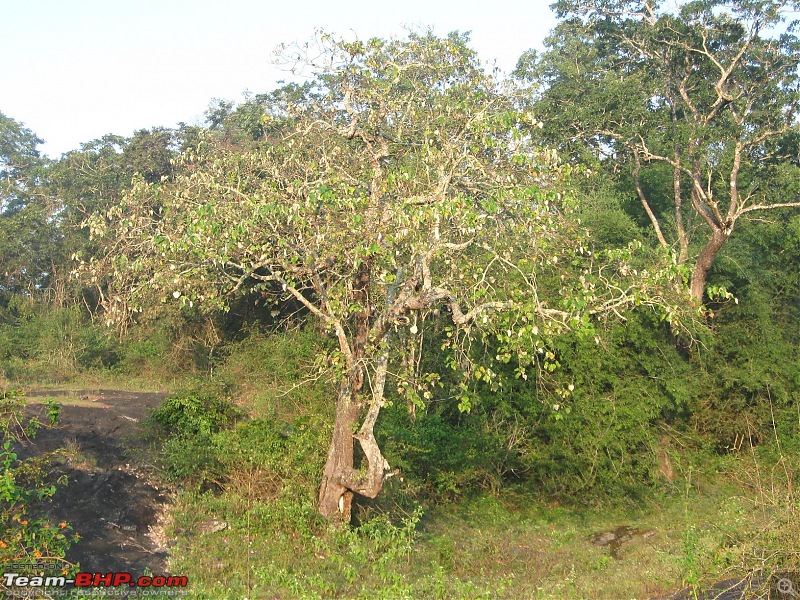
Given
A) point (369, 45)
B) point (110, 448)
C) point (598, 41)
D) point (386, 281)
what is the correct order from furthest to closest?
point (598, 41), point (110, 448), point (369, 45), point (386, 281)

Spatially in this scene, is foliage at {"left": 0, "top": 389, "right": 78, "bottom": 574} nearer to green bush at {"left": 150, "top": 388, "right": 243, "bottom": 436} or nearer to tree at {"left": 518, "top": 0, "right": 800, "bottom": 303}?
green bush at {"left": 150, "top": 388, "right": 243, "bottom": 436}

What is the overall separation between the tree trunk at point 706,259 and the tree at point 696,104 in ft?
0.09

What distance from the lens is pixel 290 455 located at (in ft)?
35.6

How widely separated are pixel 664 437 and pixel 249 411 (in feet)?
28.7

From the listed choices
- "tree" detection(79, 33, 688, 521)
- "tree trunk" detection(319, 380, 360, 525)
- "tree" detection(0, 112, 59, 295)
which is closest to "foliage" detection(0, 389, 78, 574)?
"tree" detection(79, 33, 688, 521)

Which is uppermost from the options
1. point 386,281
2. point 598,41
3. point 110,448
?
point 598,41

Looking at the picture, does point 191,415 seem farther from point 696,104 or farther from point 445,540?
A: point 696,104

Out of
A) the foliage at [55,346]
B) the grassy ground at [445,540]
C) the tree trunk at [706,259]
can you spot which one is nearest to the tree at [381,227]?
the grassy ground at [445,540]

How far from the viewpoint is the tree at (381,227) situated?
28.7 ft

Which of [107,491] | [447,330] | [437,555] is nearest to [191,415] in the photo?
[107,491]

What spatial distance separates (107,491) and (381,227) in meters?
5.41

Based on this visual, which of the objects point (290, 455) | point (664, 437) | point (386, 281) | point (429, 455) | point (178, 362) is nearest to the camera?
point (386, 281)

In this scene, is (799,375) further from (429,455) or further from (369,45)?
(369,45)

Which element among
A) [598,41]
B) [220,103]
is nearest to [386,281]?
[598,41]
